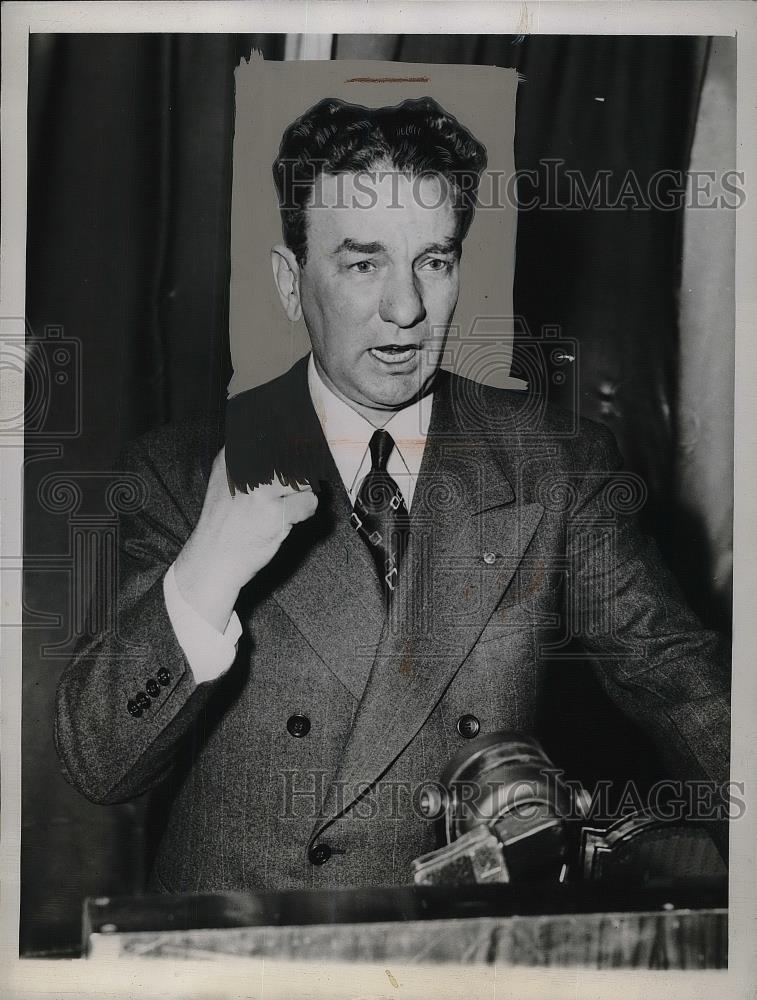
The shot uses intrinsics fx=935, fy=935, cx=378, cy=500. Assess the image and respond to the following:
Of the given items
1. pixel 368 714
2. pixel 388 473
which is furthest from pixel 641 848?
pixel 388 473

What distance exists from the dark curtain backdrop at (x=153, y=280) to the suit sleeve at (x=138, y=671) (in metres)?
0.05

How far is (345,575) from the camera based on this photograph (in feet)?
6.94

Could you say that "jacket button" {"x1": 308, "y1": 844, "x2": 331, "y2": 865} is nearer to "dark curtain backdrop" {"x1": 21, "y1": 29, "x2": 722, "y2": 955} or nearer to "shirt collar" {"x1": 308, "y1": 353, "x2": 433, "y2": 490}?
"dark curtain backdrop" {"x1": 21, "y1": 29, "x2": 722, "y2": 955}

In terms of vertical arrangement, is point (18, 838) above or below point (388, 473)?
below

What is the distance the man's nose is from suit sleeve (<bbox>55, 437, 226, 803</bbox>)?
0.56 metres

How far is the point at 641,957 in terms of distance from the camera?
2178 millimetres

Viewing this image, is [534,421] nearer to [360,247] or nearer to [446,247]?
[446,247]

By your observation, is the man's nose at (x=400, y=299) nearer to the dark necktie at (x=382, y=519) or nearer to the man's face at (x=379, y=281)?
the man's face at (x=379, y=281)

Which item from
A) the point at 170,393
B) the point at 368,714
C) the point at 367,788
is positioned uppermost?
the point at 170,393

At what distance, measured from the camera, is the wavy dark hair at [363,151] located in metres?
2.12

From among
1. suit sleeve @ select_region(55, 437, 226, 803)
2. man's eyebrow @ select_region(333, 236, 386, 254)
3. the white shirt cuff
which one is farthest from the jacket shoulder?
the white shirt cuff

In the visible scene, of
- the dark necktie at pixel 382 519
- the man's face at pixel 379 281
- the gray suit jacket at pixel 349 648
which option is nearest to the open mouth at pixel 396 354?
the man's face at pixel 379 281

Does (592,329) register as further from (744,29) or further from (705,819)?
(705,819)

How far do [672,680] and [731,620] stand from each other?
0.21m
